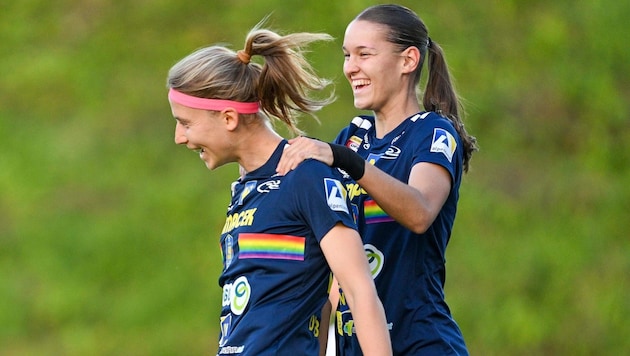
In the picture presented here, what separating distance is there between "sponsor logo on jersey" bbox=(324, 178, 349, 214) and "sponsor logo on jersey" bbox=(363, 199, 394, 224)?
492 mm

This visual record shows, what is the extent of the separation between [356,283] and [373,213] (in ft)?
2.02

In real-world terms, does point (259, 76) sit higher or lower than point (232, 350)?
higher

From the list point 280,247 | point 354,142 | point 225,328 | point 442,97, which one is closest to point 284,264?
point 280,247

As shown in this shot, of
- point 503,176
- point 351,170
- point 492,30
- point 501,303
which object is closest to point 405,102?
point 351,170

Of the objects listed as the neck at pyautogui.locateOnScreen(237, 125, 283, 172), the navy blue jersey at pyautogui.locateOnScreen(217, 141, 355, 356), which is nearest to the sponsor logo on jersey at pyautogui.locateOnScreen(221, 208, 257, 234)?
the navy blue jersey at pyautogui.locateOnScreen(217, 141, 355, 356)

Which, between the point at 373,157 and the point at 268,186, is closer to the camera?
the point at 268,186

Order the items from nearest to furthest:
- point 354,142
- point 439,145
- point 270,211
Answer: point 270,211 < point 439,145 < point 354,142

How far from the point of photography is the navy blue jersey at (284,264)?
10.3ft

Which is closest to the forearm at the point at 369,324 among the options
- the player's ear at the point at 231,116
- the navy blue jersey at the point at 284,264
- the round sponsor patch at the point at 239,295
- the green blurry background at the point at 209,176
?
the navy blue jersey at the point at 284,264

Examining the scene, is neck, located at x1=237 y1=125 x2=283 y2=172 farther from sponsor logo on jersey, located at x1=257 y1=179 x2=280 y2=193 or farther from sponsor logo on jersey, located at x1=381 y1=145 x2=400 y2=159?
sponsor logo on jersey, located at x1=381 y1=145 x2=400 y2=159

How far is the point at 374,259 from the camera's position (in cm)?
366

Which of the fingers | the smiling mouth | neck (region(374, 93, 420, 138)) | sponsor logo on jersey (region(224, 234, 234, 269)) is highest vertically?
the smiling mouth

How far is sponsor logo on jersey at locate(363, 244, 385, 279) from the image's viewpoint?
144 inches

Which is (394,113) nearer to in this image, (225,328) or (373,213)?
(373,213)
